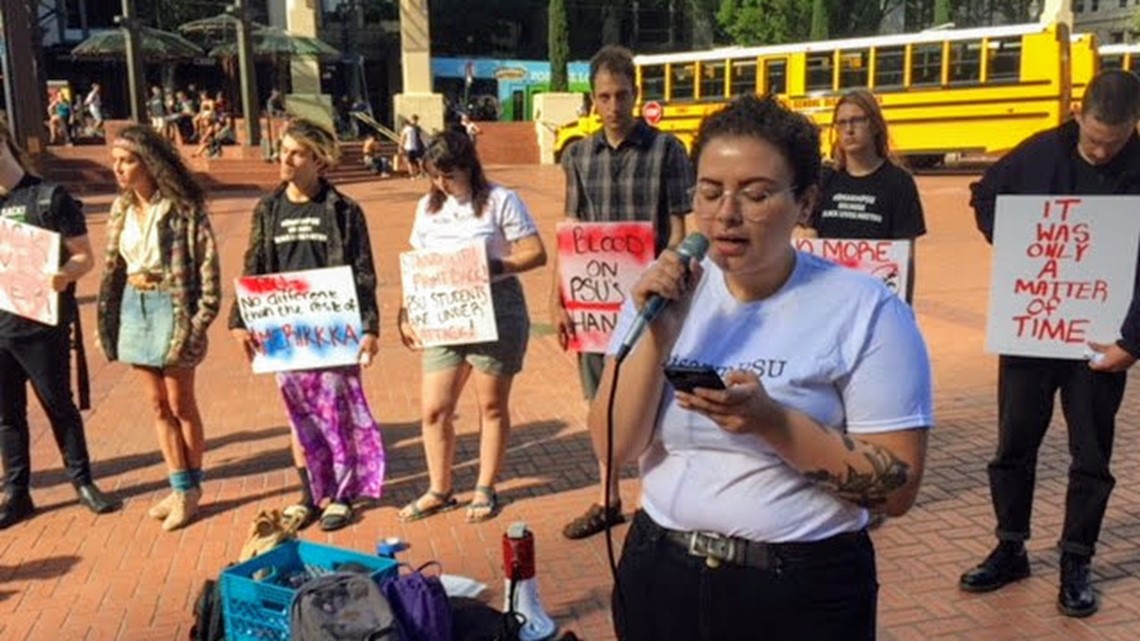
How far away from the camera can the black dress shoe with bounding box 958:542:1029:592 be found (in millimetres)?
4047

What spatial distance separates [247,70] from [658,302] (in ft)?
84.0

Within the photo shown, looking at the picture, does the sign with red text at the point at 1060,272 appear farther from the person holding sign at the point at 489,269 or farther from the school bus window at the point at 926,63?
the school bus window at the point at 926,63

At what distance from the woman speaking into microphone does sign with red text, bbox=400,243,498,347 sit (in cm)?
270

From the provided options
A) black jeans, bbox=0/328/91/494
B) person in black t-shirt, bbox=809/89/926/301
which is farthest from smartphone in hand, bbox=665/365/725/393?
black jeans, bbox=0/328/91/494

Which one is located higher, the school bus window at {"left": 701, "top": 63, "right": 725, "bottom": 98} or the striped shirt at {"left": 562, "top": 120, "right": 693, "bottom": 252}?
the school bus window at {"left": 701, "top": 63, "right": 725, "bottom": 98}

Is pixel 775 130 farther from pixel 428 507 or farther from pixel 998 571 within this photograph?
pixel 428 507

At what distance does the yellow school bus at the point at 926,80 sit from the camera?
2208 cm

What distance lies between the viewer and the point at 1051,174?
373cm

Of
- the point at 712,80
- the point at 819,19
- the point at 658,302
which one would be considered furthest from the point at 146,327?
the point at 819,19

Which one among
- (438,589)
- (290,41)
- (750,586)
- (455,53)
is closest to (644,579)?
(750,586)

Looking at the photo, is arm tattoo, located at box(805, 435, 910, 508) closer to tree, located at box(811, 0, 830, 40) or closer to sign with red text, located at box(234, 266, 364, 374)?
sign with red text, located at box(234, 266, 364, 374)

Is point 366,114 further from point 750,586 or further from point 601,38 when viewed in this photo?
point 750,586

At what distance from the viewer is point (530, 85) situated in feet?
131

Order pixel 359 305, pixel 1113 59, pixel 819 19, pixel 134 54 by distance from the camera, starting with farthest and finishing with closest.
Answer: pixel 819 19 → pixel 1113 59 → pixel 134 54 → pixel 359 305
